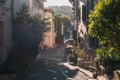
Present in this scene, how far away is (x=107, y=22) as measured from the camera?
43.7ft

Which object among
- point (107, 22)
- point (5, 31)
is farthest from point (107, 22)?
point (5, 31)

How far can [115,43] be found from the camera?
1350 centimetres

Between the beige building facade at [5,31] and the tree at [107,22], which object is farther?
the beige building facade at [5,31]

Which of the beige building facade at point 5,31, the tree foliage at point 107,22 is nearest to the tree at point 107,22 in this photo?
the tree foliage at point 107,22

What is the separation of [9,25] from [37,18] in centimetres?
453

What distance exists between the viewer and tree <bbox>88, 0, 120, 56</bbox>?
13.1 metres

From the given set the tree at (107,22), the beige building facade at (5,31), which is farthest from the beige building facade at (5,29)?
the tree at (107,22)

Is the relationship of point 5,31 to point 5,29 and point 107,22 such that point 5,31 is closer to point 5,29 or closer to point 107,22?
point 5,29

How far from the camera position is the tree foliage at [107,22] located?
43.1ft

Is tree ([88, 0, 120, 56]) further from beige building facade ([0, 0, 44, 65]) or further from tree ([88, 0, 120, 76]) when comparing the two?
beige building facade ([0, 0, 44, 65])

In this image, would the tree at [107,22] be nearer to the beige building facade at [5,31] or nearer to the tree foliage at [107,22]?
the tree foliage at [107,22]

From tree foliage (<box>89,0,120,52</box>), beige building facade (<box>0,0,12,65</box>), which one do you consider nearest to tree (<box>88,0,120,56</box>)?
tree foliage (<box>89,0,120,52</box>)

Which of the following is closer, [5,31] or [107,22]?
[107,22]

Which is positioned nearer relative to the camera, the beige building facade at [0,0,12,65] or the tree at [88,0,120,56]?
the tree at [88,0,120,56]
